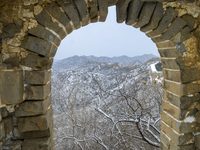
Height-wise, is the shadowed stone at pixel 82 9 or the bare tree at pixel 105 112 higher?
the shadowed stone at pixel 82 9

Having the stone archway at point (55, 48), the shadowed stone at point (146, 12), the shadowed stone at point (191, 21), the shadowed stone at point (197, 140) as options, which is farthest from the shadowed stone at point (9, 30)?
the shadowed stone at point (197, 140)

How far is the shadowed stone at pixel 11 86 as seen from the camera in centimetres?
137

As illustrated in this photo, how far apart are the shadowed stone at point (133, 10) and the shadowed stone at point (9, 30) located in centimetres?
130

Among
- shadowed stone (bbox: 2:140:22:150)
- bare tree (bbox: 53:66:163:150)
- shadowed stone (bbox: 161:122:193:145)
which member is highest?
shadowed stone (bbox: 2:140:22:150)

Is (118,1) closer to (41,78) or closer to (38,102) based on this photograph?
(41,78)

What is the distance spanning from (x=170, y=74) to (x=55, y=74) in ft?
24.0

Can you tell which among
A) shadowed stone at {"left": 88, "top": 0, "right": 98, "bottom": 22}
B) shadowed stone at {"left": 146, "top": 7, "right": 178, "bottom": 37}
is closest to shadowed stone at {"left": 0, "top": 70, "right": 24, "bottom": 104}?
shadowed stone at {"left": 88, "top": 0, "right": 98, "bottom": 22}

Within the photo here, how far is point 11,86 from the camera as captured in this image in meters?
1.40

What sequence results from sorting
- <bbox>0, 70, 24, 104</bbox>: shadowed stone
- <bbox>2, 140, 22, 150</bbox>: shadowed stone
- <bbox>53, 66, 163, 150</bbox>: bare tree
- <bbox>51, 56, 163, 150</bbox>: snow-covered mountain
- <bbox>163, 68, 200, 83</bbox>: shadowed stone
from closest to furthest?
1. <bbox>0, 70, 24, 104</bbox>: shadowed stone
2. <bbox>2, 140, 22, 150</bbox>: shadowed stone
3. <bbox>163, 68, 200, 83</bbox>: shadowed stone
4. <bbox>51, 56, 163, 150</bbox>: snow-covered mountain
5. <bbox>53, 66, 163, 150</bbox>: bare tree

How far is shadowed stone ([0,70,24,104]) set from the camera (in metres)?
1.37

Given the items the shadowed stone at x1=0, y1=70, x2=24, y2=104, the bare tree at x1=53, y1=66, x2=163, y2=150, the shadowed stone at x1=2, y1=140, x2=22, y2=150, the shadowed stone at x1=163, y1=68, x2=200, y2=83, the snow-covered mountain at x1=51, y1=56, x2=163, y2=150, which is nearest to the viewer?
the shadowed stone at x1=0, y1=70, x2=24, y2=104

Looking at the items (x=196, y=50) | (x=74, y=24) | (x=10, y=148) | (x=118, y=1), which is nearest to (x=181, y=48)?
(x=196, y=50)

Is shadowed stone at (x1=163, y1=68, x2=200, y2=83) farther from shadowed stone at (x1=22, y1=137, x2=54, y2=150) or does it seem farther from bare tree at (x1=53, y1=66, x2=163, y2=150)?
bare tree at (x1=53, y1=66, x2=163, y2=150)

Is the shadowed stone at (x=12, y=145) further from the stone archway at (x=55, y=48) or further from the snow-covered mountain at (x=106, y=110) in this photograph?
the snow-covered mountain at (x=106, y=110)
